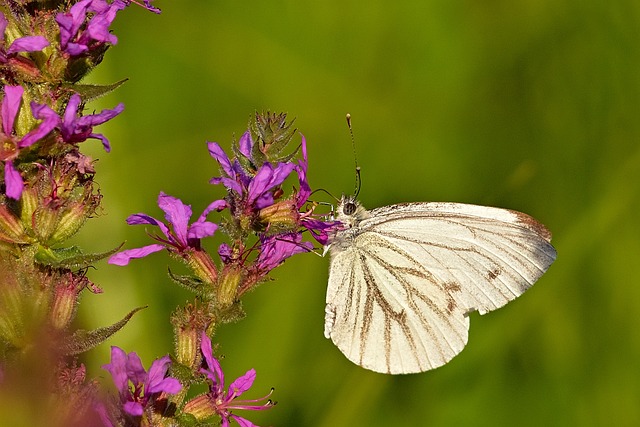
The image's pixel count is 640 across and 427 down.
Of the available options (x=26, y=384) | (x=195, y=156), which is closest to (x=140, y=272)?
(x=195, y=156)

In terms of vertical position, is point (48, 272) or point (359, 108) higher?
point (359, 108)

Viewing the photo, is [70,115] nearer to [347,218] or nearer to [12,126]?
[12,126]

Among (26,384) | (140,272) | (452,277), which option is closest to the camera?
(26,384)

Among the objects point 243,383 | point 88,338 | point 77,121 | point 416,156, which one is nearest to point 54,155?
point 77,121

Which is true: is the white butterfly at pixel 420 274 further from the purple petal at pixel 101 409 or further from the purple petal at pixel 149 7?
the purple petal at pixel 101 409

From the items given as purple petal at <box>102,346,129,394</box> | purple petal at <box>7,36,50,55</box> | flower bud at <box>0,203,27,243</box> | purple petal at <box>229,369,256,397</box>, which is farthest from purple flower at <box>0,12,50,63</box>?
purple petal at <box>229,369,256,397</box>

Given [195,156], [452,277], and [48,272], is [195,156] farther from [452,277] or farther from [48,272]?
[48,272]
